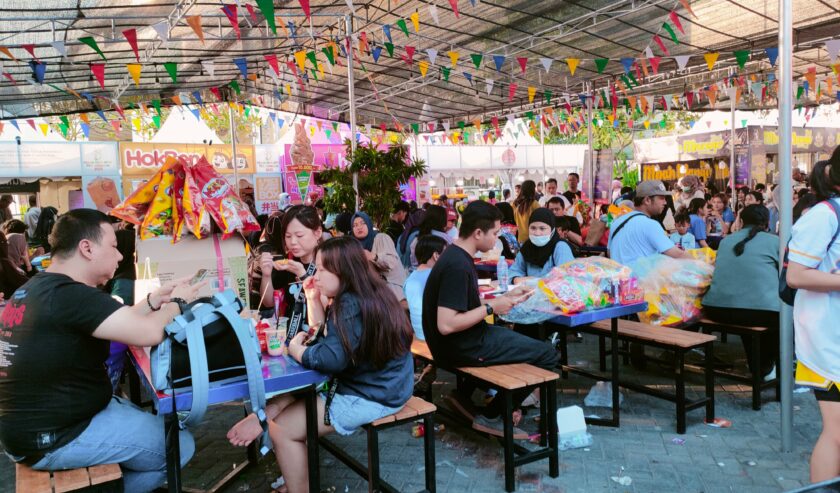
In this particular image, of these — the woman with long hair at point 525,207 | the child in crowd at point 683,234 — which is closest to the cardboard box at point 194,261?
the woman with long hair at point 525,207

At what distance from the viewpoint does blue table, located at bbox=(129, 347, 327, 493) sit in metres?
2.46

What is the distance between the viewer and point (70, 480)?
7.57 ft

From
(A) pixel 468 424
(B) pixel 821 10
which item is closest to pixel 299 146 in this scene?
(B) pixel 821 10

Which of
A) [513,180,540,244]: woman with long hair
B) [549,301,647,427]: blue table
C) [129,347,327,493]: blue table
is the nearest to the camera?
[129,347,327,493]: blue table

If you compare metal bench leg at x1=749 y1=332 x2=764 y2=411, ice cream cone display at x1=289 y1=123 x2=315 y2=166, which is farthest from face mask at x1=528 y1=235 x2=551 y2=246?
ice cream cone display at x1=289 y1=123 x2=315 y2=166

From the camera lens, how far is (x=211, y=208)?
11.1 feet

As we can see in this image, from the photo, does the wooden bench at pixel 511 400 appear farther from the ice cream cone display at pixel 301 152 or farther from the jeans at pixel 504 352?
the ice cream cone display at pixel 301 152

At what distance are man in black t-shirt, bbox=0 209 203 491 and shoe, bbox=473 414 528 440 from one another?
6.61ft

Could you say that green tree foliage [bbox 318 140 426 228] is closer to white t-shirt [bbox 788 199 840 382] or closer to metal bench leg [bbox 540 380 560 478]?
metal bench leg [bbox 540 380 560 478]

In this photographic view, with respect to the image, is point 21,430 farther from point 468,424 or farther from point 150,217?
point 468,424

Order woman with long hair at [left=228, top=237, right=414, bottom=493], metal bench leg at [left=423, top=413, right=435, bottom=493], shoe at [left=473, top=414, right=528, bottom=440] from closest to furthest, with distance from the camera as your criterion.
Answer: woman with long hair at [left=228, top=237, right=414, bottom=493]
metal bench leg at [left=423, top=413, right=435, bottom=493]
shoe at [left=473, top=414, right=528, bottom=440]

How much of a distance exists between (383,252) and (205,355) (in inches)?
138

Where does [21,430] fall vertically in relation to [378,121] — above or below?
below

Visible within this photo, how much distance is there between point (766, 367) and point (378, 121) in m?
17.4
